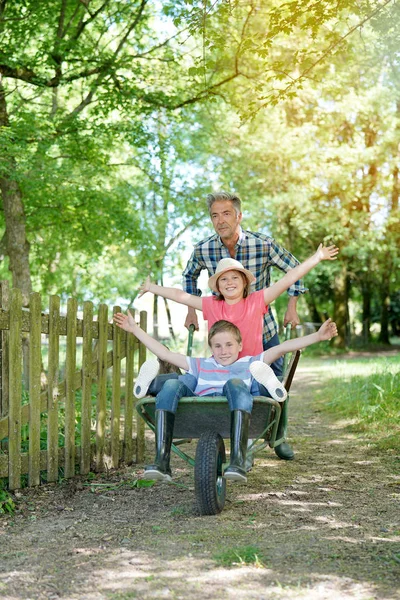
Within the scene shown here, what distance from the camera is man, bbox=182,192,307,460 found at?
5270 millimetres

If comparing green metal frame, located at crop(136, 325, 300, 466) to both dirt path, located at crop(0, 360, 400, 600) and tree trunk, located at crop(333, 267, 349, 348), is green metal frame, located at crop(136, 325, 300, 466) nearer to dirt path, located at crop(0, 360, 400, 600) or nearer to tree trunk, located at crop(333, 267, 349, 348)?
dirt path, located at crop(0, 360, 400, 600)

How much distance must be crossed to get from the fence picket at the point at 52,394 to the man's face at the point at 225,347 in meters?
1.20

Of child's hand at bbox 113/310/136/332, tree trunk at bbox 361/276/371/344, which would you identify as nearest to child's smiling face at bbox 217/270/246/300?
child's hand at bbox 113/310/136/332

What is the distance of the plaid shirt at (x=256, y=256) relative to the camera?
5516 mm

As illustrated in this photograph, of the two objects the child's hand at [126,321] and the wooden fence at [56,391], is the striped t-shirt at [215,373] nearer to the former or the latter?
the child's hand at [126,321]

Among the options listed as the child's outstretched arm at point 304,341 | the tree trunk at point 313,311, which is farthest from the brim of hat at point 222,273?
the tree trunk at point 313,311

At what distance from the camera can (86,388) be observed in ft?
18.2

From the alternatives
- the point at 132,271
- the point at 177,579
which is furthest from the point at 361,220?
the point at 177,579

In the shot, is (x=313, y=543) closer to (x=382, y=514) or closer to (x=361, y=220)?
(x=382, y=514)

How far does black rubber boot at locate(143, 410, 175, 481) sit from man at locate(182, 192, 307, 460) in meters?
1.15

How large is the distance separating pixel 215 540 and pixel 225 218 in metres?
2.39

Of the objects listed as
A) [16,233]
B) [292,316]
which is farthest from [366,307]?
[292,316]

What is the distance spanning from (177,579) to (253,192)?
666 inches

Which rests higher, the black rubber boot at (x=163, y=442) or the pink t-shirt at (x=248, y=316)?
the pink t-shirt at (x=248, y=316)
